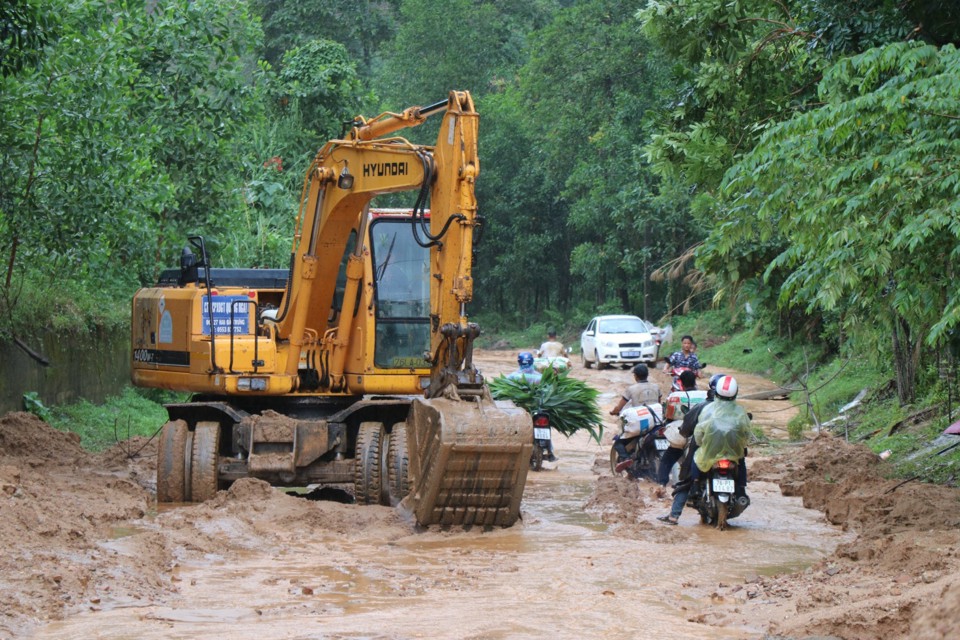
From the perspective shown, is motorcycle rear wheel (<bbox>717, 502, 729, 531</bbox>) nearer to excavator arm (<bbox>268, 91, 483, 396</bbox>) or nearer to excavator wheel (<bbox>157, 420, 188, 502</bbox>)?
excavator arm (<bbox>268, 91, 483, 396</bbox>)

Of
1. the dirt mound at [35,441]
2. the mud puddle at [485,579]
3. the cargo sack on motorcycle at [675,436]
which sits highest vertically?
the cargo sack on motorcycle at [675,436]

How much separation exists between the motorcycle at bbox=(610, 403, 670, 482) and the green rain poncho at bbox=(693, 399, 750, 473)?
2503mm

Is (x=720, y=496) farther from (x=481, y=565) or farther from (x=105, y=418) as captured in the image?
(x=105, y=418)

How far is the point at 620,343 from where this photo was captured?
35.2m

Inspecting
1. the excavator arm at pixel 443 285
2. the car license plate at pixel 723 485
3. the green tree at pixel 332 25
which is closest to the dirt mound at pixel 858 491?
the car license plate at pixel 723 485

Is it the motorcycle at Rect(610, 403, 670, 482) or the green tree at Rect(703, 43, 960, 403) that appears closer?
the green tree at Rect(703, 43, 960, 403)

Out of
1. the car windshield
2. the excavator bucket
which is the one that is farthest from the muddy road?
the car windshield

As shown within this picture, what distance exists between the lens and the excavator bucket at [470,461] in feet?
34.4

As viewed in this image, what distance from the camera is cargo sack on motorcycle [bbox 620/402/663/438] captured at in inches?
569

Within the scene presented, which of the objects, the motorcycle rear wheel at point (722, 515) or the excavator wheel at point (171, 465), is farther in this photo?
the excavator wheel at point (171, 465)

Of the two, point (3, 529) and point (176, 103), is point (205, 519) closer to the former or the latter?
point (3, 529)

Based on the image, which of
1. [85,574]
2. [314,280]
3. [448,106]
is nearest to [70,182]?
[314,280]

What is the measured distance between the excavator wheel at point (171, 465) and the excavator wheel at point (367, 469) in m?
1.89

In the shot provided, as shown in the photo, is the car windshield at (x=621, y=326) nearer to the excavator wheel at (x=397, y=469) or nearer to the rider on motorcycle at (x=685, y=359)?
the rider on motorcycle at (x=685, y=359)
